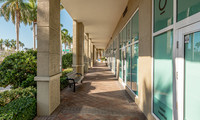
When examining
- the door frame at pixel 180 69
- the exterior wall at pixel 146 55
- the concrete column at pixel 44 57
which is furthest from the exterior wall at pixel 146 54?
the concrete column at pixel 44 57

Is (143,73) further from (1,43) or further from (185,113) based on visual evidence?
(1,43)

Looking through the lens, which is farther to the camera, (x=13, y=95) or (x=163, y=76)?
(x=13, y=95)

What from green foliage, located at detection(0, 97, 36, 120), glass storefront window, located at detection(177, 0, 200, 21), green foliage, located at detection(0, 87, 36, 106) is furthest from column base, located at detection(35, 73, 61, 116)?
glass storefront window, located at detection(177, 0, 200, 21)

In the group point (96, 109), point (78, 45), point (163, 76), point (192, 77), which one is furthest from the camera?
point (78, 45)

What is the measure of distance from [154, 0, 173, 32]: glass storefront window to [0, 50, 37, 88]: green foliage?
4.70 meters

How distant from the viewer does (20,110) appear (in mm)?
2941

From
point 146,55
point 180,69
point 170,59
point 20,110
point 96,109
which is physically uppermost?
point 146,55

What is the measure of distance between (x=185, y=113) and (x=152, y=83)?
4.18ft

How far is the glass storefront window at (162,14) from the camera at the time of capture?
254cm

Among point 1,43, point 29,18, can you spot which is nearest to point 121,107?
point 29,18

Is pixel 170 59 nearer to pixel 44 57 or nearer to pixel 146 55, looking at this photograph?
pixel 146 55

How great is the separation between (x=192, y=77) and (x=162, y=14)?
166cm

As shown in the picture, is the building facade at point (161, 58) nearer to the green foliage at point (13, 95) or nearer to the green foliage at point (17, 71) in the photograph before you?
the green foliage at point (13, 95)

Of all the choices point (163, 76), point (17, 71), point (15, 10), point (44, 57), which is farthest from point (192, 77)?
point (15, 10)
